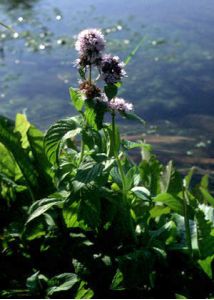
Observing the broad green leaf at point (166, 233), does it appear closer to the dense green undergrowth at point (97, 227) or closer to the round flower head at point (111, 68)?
the dense green undergrowth at point (97, 227)

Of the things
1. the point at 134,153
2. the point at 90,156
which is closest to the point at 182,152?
the point at 134,153

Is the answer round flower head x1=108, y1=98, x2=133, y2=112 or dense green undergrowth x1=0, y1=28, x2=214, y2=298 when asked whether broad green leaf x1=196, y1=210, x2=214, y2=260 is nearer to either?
dense green undergrowth x1=0, y1=28, x2=214, y2=298

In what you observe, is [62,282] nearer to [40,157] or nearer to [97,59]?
[40,157]

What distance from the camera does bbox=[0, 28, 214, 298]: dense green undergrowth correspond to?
7.22 ft

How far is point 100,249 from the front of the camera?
2480 millimetres

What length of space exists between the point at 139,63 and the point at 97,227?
5.92 metres

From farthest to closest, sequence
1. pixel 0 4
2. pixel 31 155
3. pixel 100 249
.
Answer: pixel 0 4, pixel 31 155, pixel 100 249

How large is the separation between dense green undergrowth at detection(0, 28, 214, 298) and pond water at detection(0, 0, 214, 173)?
205cm

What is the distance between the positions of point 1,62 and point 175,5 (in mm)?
4167

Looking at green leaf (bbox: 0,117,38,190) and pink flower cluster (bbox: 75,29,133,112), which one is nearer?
pink flower cluster (bbox: 75,29,133,112)

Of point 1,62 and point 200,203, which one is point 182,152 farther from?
point 1,62

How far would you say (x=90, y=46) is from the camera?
206 cm

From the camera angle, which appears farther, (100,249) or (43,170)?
(43,170)

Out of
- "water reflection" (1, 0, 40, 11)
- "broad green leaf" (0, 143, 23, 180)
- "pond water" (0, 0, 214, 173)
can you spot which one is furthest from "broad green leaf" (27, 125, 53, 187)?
"water reflection" (1, 0, 40, 11)
